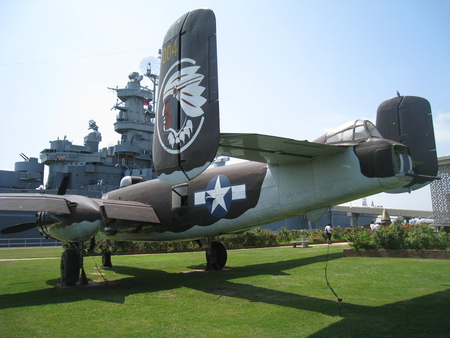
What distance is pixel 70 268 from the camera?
1129 cm

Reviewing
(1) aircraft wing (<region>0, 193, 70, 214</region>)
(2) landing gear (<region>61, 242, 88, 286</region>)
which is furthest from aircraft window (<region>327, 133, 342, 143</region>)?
(2) landing gear (<region>61, 242, 88, 286</region>)

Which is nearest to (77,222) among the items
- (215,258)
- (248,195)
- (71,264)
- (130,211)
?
(71,264)

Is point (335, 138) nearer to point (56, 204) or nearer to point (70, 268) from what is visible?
point (56, 204)

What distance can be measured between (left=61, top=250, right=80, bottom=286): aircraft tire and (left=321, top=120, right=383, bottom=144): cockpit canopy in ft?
29.2

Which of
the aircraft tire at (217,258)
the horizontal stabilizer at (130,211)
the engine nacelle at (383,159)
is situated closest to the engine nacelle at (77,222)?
the horizontal stabilizer at (130,211)

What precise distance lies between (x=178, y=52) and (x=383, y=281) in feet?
28.7

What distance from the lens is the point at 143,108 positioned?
2360 inches

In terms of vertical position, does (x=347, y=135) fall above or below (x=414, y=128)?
below

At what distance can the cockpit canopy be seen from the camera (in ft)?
28.8

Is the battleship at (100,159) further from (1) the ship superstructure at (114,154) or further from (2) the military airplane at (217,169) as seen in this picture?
(2) the military airplane at (217,169)

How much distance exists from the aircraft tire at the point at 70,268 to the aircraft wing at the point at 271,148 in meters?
6.81

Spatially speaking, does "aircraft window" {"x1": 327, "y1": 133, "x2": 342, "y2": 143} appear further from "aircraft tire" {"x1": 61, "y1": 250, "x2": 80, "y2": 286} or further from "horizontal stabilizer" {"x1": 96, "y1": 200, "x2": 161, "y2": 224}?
"aircraft tire" {"x1": 61, "y1": 250, "x2": 80, "y2": 286}

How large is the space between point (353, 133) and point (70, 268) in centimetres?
979

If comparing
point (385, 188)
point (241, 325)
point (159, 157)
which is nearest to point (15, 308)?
point (159, 157)
